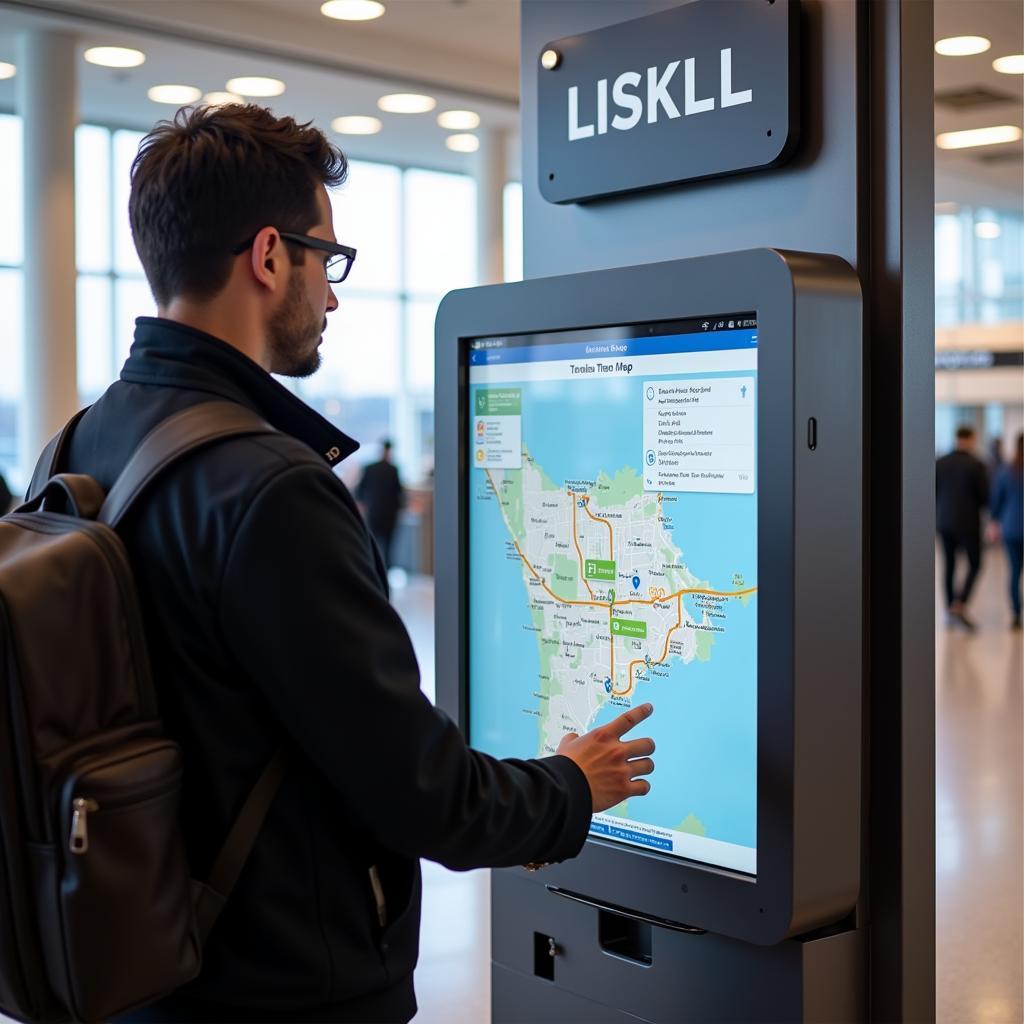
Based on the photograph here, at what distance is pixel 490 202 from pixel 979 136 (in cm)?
398

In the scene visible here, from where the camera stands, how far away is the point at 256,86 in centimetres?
918

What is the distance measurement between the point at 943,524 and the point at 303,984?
9.49 m

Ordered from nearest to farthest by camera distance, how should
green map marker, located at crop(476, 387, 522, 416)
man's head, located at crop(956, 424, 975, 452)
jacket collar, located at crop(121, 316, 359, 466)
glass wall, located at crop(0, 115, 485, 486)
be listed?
jacket collar, located at crop(121, 316, 359, 466) → green map marker, located at crop(476, 387, 522, 416) → man's head, located at crop(956, 424, 975, 452) → glass wall, located at crop(0, 115, 485, 486)

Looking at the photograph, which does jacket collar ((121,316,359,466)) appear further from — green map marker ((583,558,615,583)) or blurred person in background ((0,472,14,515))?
blurred person in background ((0,472,14,515))

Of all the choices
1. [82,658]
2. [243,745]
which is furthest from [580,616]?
[82,658]

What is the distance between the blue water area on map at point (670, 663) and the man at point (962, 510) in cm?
848

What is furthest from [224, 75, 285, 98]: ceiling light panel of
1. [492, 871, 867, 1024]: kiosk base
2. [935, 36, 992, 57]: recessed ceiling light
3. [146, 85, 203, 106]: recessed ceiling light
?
[492, 871, 867, 1024]: kiosk base

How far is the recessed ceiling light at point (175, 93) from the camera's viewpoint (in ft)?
30.8

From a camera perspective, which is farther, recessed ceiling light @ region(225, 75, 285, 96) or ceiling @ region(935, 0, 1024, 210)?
recessed ceiling light @ region(225, 75, 285, 96)

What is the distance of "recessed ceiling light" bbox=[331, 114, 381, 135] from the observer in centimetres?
1073

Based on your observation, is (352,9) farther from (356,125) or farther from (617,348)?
(617,348)

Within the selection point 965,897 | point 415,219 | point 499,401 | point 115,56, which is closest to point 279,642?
point 499,401

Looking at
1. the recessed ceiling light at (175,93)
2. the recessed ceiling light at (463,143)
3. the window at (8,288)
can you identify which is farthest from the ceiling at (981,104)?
the window at (8,288)

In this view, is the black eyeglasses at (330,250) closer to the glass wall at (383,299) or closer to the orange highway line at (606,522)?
the orange highway line at (606,522)
